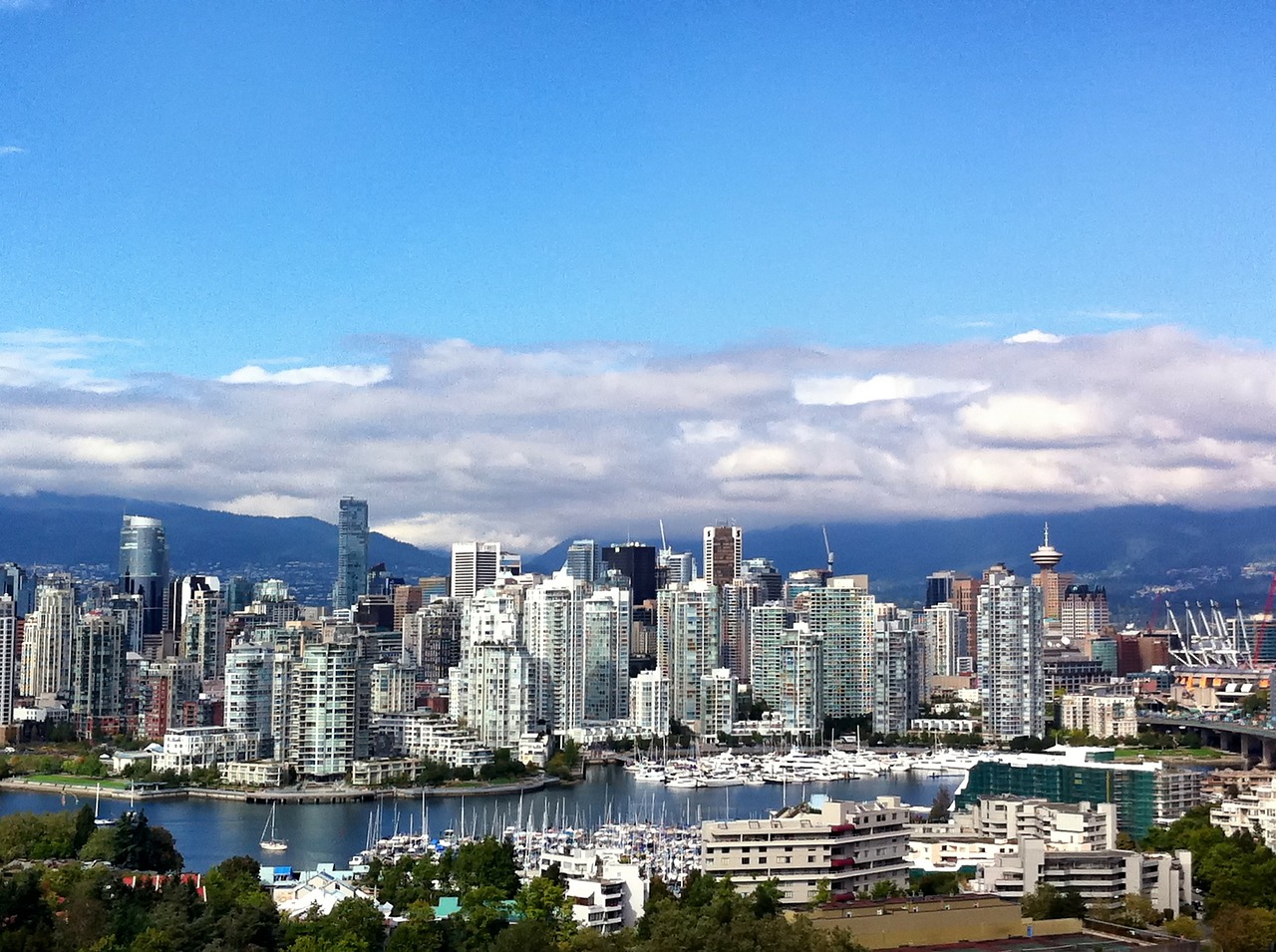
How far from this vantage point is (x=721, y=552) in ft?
138

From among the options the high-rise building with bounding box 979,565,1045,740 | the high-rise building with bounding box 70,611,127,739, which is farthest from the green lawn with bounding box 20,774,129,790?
the high-rise building with bounding box 979,565,1045,740

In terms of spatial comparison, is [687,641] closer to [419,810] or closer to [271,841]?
[419,810]

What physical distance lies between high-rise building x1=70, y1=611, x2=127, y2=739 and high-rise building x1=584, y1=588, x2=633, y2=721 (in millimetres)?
6606

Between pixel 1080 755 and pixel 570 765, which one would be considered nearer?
pixel 1080 755

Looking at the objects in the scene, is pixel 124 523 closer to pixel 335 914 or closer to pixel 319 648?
pixel 319 648

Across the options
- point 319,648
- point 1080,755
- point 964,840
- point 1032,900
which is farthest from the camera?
point 319,648

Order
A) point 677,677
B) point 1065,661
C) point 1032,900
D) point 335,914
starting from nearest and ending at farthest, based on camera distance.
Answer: point 335,914 < point 1032,900 < point 677,677 < point 1065,661

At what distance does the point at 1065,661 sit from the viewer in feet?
107

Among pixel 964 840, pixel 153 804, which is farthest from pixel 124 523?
pixel 964 840

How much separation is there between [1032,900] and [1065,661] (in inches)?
925

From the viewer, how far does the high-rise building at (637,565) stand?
40.9m

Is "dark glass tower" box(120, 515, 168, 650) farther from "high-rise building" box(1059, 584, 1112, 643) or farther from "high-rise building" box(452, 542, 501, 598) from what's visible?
"high-rise building" box(1059, 584, 1112, 643)

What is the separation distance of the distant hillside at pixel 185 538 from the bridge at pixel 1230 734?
38894 millimetres

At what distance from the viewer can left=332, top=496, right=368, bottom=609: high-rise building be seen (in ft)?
156
